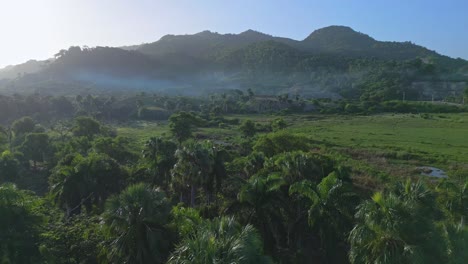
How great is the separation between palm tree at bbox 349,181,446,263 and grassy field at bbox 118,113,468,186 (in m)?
36.1

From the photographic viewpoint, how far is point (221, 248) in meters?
13.0

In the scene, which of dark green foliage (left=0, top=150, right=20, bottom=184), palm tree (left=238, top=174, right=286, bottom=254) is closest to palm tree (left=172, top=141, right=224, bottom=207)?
palm tree (left=238, top=174, right=286, bottom=254)

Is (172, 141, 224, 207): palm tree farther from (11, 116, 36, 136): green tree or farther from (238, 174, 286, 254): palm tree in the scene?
(11, 116, 36, 136): green tree

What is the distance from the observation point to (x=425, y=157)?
65125 mm

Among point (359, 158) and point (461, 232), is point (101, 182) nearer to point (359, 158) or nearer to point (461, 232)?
point (461, 232)

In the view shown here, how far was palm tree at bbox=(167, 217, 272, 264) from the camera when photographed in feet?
41.4

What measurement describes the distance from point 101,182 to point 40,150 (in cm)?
3235

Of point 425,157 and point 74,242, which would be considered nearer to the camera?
point 74,242

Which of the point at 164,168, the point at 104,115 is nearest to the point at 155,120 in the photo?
the point at 104,115

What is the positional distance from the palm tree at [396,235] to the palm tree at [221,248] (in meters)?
4.96

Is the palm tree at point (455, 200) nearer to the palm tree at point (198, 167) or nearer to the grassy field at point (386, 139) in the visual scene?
the palm tree at point (198, 167)

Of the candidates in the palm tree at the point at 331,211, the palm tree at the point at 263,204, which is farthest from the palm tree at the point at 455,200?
the palm tree at the point at 263,204

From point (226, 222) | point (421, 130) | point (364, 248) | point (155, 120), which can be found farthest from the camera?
point (155, 120)

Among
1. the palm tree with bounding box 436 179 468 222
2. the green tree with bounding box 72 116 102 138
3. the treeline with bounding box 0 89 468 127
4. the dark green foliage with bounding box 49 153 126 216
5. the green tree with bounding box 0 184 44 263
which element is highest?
the green tree with bounding box 0 184 44 263
